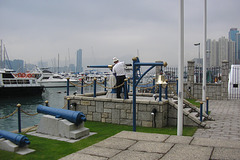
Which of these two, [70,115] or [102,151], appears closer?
[102,151]

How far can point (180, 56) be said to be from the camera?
7.34 metres

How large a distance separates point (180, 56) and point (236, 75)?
646 inches

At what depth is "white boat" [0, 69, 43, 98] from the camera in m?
38.7

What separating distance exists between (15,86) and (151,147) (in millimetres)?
39222

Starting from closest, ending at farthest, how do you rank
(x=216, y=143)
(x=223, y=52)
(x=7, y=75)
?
1. (x=216, y=143)
2. (x=223, y=52)
3. (x=7, y=75)

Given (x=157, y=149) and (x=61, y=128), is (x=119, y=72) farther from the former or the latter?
(x=157, y=149)

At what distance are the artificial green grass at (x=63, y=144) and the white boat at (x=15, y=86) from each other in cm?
3341

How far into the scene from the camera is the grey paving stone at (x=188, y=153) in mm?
4262

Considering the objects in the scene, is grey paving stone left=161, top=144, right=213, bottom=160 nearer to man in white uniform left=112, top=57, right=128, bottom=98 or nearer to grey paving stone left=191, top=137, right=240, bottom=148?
grey paving stone left=191, top=137, right=240, bottom=148

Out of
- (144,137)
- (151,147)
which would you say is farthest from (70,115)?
(151,147)

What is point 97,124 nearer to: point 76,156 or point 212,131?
point 212,131

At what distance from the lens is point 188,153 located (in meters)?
4.48

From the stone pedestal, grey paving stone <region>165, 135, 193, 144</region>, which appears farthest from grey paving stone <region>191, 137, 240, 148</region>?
the stone pedestal

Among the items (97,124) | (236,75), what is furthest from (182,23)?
(236,75)
